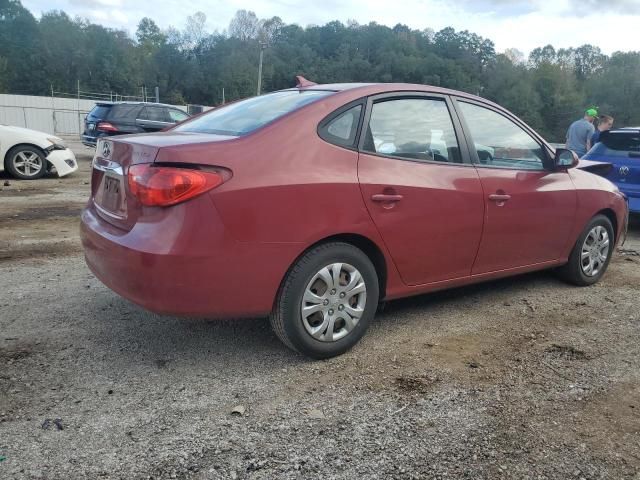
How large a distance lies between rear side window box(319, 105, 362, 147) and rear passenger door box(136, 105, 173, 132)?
12397 millimetres

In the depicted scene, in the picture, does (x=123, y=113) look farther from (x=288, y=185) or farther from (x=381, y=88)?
(x=288, y=185)

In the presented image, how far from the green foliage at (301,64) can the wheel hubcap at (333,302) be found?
5492 centimetres

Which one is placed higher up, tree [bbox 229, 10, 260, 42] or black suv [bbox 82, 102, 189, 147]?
tree [bbox 229, 10, 260, 42]

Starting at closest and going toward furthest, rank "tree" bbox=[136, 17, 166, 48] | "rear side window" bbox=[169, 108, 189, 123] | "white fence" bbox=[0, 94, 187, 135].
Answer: "rear side window" bbox=[169, 108, 189, 123], "white fence" bbox=[0, 94, 187, 135], "tree" bbox=[136, 17, 166, 48]

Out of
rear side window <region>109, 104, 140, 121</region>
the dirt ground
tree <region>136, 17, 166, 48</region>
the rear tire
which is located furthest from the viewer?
tree <region>136, 17, 166, 48</region>

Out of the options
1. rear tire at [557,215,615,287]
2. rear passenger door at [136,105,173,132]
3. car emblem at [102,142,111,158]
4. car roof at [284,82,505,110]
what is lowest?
rear tire at [557,215,615,287]

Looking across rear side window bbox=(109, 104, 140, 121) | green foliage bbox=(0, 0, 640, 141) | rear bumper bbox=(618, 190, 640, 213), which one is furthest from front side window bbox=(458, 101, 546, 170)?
green foliage bbox=(0, 0, 640, 141)

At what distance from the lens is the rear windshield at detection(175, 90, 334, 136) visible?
3252 millimetres

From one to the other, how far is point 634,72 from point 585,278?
245 ft

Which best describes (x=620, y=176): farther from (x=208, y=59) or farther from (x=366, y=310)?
(x=208, y=59)

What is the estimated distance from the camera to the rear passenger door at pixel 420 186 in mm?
3330

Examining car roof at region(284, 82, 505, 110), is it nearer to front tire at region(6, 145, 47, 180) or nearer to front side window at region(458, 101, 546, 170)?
front side window at region(458, 101, 546, 170)

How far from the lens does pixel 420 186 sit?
137 inches

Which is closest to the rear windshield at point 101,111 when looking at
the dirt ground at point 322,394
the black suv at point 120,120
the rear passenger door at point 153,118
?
the black suv at point 120,120
